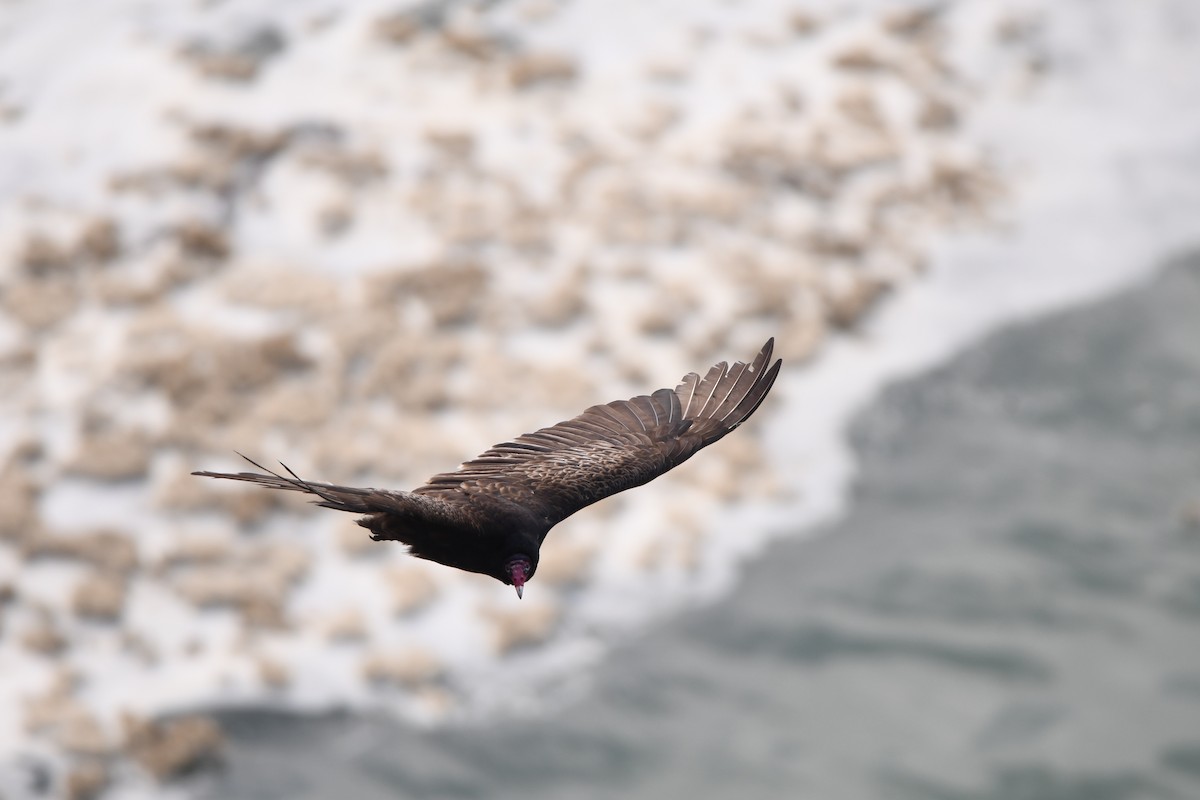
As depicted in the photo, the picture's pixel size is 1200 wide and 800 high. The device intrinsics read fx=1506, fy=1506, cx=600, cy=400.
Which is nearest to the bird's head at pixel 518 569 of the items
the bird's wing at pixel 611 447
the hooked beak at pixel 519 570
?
the hooked beak at pixel 519 570

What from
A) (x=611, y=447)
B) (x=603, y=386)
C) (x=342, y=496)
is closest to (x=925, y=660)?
(x=603, y=386)

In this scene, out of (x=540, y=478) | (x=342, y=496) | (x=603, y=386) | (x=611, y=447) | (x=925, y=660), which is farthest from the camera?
(x=603, y=386)

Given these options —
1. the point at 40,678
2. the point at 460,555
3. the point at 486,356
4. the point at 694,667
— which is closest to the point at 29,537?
the point at 40,678

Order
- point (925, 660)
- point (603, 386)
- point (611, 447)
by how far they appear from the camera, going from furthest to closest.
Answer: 1. point (603, 386)
2. point (925, 660)
3. point (611, 447)

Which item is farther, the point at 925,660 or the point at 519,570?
the point at 925,660

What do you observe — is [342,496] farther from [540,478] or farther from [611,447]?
[611,447]

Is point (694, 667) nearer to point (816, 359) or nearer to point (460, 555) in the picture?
point (816, 359)

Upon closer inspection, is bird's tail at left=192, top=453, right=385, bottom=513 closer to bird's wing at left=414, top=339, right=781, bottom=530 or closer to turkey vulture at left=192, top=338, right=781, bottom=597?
turkey vulture at left=192, top=338, right=781, bottom=597

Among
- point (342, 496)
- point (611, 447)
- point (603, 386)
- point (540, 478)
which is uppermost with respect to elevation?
point (603, 386)
